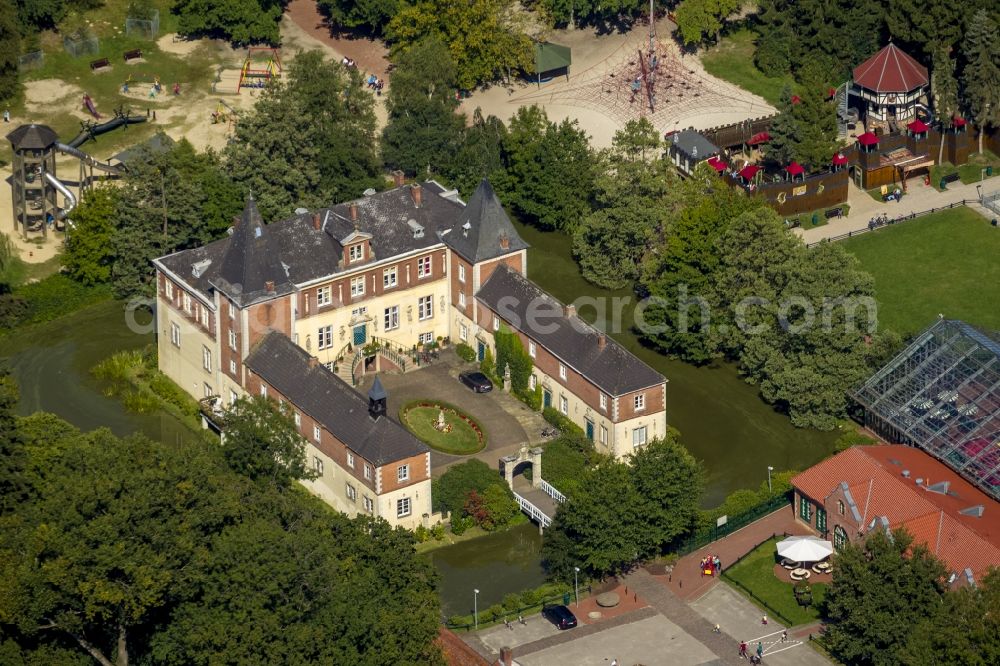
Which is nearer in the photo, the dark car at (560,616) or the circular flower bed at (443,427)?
the dark car at (560,616)

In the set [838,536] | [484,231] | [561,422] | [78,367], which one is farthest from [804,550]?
[78,367]

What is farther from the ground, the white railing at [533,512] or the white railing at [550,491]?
the white railing at [550,491]

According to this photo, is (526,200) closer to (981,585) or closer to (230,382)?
(230,382)

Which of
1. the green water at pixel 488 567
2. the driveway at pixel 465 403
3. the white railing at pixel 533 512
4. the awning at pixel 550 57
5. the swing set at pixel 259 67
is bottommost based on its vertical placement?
the green water at pixel 488 567

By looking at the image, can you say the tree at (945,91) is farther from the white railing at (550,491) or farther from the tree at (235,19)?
the tree at (235,19)

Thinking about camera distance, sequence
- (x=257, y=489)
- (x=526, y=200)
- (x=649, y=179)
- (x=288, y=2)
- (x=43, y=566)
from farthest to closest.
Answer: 1. (x=288, y=2)
2. (x=526, y=200)
3. (x=649, y=179)
4. (x=257, y=489)
5. (x=43, y=566)

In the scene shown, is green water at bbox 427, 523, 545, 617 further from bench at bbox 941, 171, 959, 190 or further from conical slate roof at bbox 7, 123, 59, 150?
bench at bbox 941, 171, 959, 190

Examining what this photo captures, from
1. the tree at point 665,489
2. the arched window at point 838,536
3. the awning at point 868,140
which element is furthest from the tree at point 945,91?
the tree at point 665,489

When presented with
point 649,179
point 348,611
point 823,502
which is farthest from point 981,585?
point 649,179
